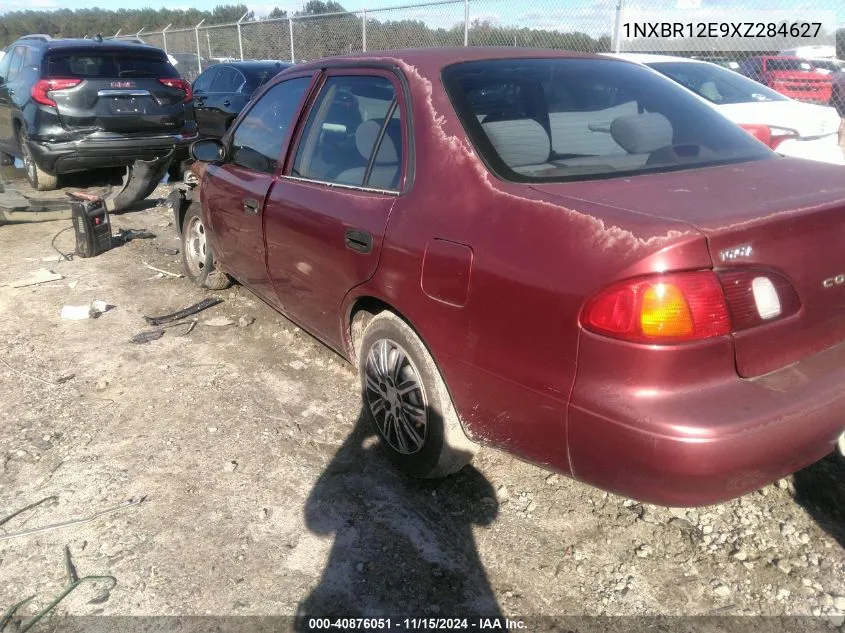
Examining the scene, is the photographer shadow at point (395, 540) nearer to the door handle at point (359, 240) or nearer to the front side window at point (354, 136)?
the door handle at point (359, 240)

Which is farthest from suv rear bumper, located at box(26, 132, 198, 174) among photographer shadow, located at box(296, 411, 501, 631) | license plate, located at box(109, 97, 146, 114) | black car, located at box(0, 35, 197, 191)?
photographer shadow, located at box(296, 411, 501, 631)

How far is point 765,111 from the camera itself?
6.67 m

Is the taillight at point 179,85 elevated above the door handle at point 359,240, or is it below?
above

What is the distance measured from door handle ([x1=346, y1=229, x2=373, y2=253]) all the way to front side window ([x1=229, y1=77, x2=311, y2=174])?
1006 mm

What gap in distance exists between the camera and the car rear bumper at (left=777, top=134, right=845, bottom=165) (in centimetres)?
635

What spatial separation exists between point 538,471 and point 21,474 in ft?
7.64

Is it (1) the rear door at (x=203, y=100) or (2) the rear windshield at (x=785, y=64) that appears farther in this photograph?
(1) the rear door at (x=203, y=100)

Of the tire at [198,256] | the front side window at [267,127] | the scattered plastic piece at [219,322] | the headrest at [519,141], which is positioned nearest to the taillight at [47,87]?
the tire at [198,256]

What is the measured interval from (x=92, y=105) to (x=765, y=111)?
7.76 meters

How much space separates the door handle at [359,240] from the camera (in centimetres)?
276

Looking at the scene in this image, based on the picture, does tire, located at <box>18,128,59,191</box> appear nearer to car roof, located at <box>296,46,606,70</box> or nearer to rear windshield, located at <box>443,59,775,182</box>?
car roof, located at <box>296,46,606,70</box>

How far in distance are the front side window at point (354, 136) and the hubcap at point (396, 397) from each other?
706 mm

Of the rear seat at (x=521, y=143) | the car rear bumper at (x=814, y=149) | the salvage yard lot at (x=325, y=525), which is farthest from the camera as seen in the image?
the car rear bumper at (x=814, y=149)

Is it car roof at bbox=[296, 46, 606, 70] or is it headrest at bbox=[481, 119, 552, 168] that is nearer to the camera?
headrest at bbox=[481, 119, 552, 168]
